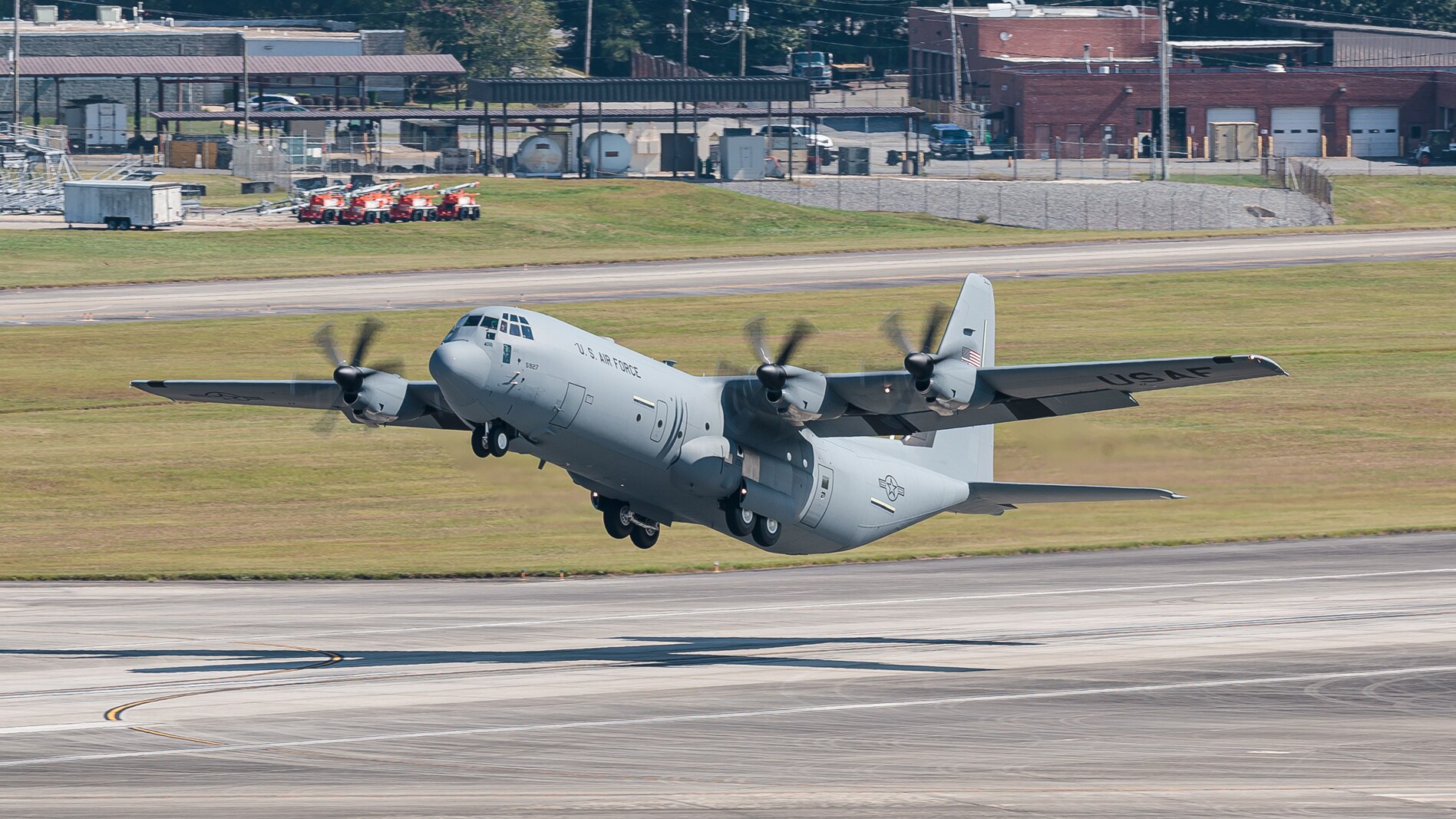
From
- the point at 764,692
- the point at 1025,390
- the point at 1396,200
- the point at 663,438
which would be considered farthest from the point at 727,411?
the point at 1396,200

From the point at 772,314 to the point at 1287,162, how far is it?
233 feet

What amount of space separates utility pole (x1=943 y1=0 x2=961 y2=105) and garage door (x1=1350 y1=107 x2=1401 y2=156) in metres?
37.8

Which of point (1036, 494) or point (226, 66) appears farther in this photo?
point (226, 66)

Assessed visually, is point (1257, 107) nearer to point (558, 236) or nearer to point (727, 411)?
point (558, 236)

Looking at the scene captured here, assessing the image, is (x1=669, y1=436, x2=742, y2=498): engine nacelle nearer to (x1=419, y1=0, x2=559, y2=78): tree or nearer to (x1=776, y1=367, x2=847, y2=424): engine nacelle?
(x1=776, y1=367, x2=847, y2=424): engine nacelle

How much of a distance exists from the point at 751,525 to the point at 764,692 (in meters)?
5.38

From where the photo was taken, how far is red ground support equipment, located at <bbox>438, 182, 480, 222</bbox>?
119000 millimetres

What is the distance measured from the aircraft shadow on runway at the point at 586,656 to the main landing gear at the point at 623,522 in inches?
97.1

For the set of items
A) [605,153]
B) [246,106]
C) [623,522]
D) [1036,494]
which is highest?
[246,106]

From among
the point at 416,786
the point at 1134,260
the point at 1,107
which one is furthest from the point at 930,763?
the point at 1,107

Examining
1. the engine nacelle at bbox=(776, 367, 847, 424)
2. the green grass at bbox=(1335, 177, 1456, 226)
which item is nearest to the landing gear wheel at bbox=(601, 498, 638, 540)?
the engine nacelle at bbox=(776, 367, 847, 424)

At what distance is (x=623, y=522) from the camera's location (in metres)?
37.5

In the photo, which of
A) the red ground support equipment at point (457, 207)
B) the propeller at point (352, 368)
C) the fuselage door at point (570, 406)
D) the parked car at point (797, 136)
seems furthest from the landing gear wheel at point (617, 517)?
the parked car at point (797, 136)

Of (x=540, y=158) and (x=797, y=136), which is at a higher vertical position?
(x=797, y=136)
